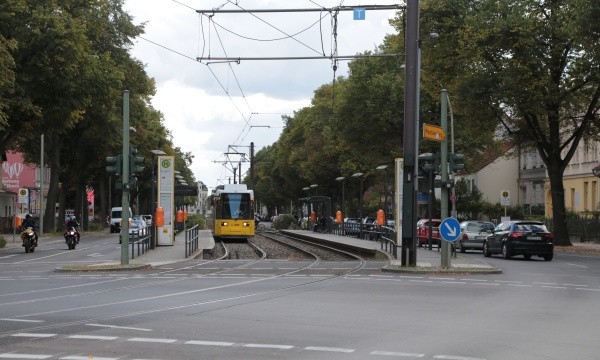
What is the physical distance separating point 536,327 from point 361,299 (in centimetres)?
550

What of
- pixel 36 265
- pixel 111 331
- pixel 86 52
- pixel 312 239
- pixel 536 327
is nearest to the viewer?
pixel 111 331

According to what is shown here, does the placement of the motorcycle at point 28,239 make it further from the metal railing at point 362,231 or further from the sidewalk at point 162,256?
the metal railing at point 362,231

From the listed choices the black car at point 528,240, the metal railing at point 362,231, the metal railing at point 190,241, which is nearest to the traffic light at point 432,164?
the black car at point 528,240

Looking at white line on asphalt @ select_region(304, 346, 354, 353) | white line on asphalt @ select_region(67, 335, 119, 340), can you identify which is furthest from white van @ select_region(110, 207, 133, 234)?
white line on asphalt @ select_region(304, 346, 354, 353)

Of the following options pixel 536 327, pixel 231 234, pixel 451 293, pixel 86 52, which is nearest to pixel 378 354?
pixel 536 327

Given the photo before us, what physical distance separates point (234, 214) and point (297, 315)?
44.8 m

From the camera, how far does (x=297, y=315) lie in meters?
16.4

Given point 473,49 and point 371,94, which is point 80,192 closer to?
point 371,94

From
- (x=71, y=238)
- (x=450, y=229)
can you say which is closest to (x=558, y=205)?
(x=71, y=238)

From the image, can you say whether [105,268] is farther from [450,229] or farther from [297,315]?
[297,315]

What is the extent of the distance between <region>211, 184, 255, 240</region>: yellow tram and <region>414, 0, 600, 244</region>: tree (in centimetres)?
1485

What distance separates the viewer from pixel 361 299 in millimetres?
19812

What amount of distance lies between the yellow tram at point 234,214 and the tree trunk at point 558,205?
56.7 feet

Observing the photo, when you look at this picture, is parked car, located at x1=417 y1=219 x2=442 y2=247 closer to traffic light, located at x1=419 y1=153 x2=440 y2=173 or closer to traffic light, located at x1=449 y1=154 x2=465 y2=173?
traffic light, located at x1=449 y1=154 x2=465 y2=173
